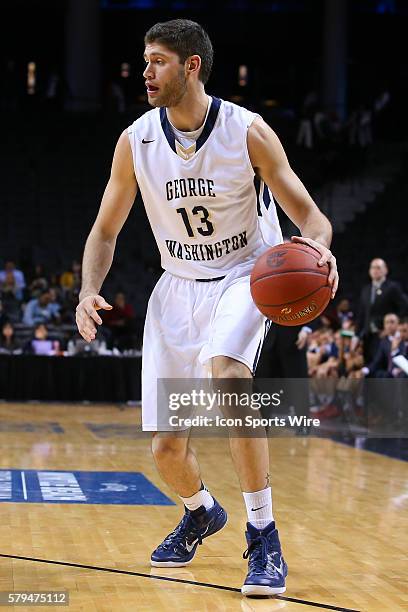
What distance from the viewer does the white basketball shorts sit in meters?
4.39

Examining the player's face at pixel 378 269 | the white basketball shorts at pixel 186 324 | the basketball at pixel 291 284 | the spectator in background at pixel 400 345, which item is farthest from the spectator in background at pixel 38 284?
the basketball at pixel 291 284

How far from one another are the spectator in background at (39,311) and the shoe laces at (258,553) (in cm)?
1152

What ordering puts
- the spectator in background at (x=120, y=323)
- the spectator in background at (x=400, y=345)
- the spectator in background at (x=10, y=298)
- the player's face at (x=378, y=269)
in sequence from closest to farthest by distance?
the spectator in background at (x=400, y=345), the player's face at (x=378, y=269), the spectator in background at (x=120, y=323), the spectator in background at (x=10, y=298)

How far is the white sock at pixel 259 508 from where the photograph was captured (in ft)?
14.2

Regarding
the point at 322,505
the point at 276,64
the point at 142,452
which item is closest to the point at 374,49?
the point at 276,64

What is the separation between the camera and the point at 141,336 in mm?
16141

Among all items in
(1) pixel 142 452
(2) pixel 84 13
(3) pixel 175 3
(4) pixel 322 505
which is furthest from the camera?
(3) pixel 175 3

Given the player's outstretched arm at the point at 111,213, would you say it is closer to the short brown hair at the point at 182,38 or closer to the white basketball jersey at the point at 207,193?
the white basketball jersey at the point at 207,193

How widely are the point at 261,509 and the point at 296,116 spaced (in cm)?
2182

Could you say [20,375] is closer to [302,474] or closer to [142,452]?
[142,452]

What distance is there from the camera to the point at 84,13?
81.7 feet

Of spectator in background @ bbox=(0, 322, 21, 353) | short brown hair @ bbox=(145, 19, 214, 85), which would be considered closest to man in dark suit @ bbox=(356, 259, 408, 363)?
spectator in background @ bbox=(0, 322, 21, 353)

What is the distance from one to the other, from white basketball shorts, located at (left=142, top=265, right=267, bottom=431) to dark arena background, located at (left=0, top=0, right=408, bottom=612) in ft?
1.71

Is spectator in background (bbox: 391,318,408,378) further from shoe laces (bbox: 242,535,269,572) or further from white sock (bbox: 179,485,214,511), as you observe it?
shoe laces (bbox: 242,535,269,572)
